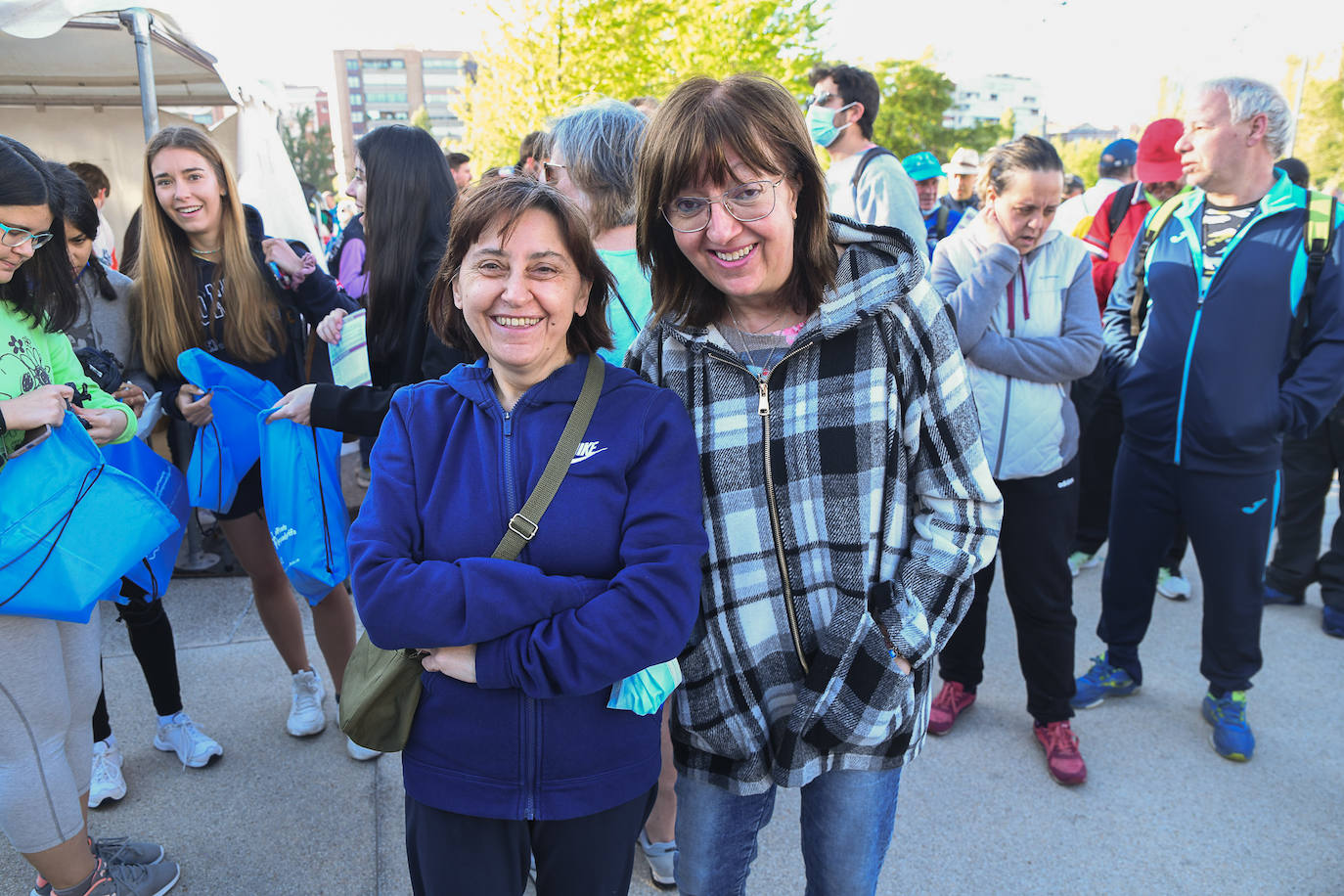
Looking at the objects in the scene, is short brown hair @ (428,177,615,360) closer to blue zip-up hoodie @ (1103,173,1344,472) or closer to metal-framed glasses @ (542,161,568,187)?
metal-framed glasses @ (542,161,568,187)

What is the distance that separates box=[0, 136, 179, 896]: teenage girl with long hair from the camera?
1.87 meters

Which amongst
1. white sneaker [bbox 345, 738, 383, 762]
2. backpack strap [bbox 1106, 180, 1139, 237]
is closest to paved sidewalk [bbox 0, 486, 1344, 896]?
white sneaker [bbox 345, 738, 383, 762]

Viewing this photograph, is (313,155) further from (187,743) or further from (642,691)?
(642,691)

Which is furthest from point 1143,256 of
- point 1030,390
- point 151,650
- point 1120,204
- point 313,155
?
point 313,155

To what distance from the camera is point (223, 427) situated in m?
2.65

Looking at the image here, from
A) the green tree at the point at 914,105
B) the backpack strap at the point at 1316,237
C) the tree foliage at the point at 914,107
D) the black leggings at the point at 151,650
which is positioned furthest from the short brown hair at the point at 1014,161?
the green tree at the point at 914,105

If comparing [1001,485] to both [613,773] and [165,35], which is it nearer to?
[613,773]

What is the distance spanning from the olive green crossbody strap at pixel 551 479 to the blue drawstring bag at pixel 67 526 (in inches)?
46.7

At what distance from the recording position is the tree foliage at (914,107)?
40.6m

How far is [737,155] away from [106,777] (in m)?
2.89

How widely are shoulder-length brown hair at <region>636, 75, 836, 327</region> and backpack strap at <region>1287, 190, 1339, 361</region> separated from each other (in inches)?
86.9

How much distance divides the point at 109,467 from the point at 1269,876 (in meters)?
3.43

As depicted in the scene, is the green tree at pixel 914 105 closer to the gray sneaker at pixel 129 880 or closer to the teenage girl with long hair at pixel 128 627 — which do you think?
the teenage girl with long hair at pixel 128 627

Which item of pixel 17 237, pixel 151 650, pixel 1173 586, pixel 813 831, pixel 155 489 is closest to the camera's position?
pixel 813 831
